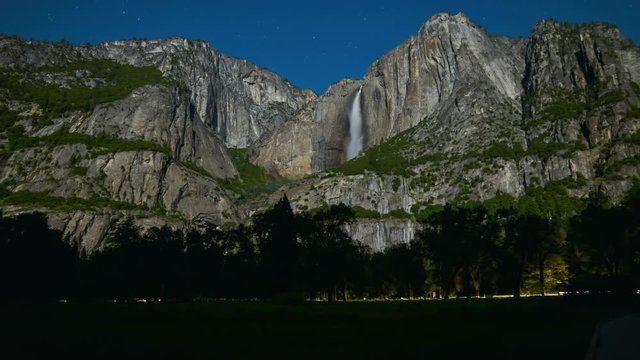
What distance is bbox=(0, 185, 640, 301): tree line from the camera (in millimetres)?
81500

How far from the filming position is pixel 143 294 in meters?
109

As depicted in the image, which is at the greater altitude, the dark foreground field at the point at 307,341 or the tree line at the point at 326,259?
the tree line at the point at 326,259

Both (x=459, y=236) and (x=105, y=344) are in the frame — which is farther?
(x=459, y=236)

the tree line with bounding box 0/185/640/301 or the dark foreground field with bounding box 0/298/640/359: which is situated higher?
the tree line with bounding box 0/185/640/301

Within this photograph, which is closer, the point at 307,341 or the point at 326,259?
the point at 307,341

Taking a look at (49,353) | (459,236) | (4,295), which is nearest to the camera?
(49,353)

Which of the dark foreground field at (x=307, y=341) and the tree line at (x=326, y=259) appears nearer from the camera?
the dark foreground field at (x=307, y=341)

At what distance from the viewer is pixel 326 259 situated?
9388 cm

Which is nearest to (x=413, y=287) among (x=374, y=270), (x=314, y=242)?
(x=374, y=270)

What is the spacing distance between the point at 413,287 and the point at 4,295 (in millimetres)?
73673

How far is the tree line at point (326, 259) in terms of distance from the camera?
81.5 metres

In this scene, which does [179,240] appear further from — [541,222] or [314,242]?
[541,222]

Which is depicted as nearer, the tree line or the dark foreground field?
the dark foreground field

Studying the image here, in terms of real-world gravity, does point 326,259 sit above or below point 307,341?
above
